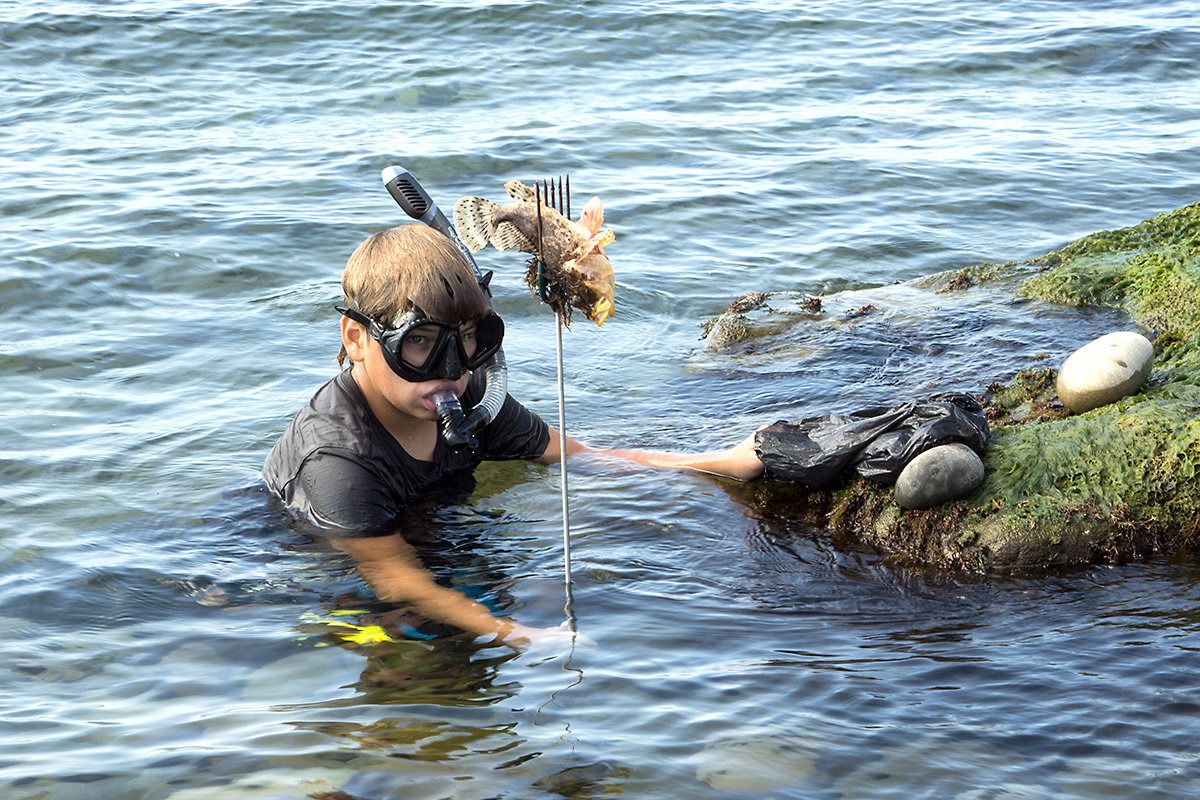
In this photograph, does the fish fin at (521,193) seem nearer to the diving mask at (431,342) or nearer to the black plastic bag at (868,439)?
the diving mask at (431,342)

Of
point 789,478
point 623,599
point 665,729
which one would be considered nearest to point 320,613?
point 623,599

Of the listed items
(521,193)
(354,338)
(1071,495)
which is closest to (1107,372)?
(1071,495)

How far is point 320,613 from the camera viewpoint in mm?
4316

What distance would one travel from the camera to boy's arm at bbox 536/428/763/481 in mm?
5121

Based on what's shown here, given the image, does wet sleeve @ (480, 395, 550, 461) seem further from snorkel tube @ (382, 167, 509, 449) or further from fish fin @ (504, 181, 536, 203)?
fish fin @ (504, 181, 536, 203)

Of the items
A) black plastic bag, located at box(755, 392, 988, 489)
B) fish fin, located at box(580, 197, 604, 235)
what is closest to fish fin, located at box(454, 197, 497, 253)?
fish fin, located at box(580, 197, 604, 235)

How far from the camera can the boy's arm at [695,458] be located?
5121 millimetres

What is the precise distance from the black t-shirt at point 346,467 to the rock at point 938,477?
1.74 meters

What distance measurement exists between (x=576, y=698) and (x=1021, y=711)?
134 cm

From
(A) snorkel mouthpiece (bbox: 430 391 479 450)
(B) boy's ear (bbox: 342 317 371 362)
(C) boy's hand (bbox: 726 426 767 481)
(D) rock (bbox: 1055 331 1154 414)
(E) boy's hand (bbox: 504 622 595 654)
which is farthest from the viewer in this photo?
(C) boy's hand (bbox: 726 426 767 481)

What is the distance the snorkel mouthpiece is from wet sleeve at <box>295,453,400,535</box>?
0.42 m

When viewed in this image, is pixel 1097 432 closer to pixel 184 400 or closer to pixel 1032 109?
pixel 184 400

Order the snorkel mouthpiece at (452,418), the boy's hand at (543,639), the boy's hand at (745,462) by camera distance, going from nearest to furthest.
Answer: the boy's hand at (543,639)
the snorkel mouthpiece at (452,418)
the boy's hand at (745,462)

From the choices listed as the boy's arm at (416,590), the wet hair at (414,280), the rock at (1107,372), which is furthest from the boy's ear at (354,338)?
the rock at (1107,372)
